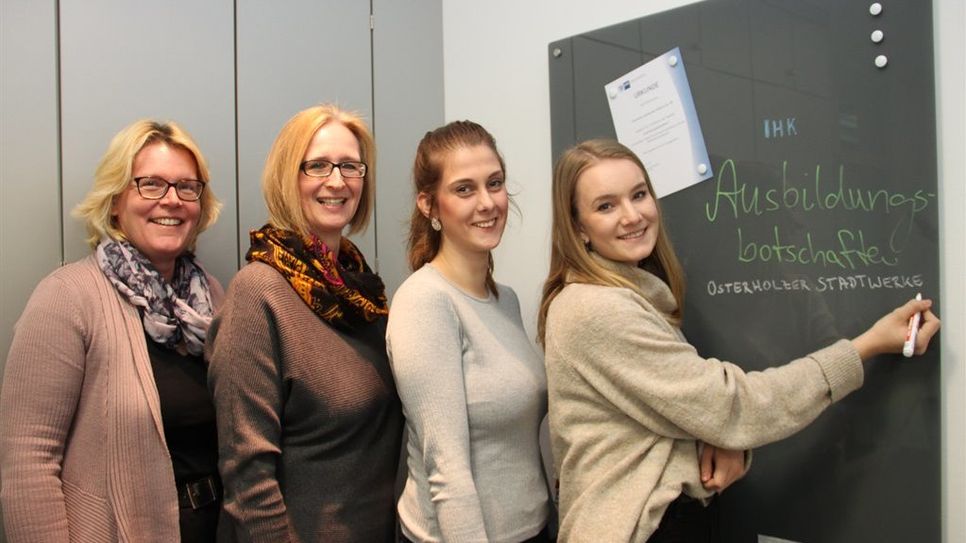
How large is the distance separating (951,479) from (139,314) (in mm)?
1693

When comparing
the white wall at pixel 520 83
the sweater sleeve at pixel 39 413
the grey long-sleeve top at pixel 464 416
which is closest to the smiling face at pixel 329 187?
the grey long-sleeve top at pixel 464 416

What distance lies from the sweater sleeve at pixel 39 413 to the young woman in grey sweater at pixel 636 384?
91 cm

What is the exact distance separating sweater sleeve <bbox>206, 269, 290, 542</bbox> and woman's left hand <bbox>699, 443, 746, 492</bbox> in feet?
2.57

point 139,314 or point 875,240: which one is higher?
point 875,240

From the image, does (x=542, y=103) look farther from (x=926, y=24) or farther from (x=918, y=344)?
(x=918, y=344)

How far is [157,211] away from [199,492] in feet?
1.96

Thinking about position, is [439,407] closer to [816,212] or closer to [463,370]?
[463,370]

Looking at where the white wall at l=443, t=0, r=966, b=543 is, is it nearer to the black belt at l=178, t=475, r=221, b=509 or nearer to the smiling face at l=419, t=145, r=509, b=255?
the smiling face at l=419, t=145, r=509, b=255

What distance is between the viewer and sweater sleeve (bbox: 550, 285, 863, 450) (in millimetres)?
1097

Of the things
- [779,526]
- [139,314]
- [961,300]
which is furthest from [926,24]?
[139,314]

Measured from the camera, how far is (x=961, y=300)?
Result: 1257mm

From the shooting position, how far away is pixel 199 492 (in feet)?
4.32

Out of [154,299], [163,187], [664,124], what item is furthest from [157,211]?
[664,124]

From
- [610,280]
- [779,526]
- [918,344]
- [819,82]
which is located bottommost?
[779,526]
